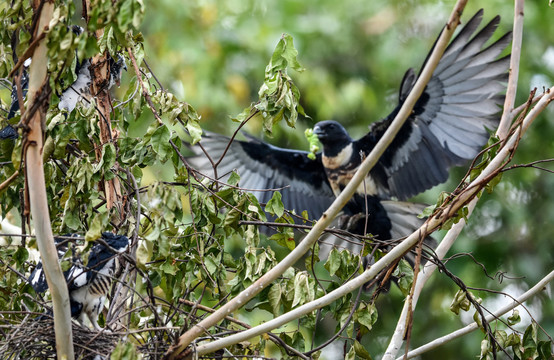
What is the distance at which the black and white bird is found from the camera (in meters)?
3.96

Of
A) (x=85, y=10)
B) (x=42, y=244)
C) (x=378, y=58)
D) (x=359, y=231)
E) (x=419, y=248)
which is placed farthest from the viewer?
(x=378, y=58)

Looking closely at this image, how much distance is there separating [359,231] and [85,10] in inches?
105

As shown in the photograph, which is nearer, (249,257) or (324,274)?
(249,257)

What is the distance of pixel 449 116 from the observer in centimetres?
417

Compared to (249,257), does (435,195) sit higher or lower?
higher

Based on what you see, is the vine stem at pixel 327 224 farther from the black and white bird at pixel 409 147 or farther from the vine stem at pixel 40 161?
the black and white bird at pixel 409 147

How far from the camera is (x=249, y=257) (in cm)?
243

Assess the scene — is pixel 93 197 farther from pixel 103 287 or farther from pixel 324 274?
pixel 324 274


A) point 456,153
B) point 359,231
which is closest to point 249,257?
point 456,153

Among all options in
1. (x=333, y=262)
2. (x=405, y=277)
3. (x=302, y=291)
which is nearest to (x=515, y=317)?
(x=405, y=277)

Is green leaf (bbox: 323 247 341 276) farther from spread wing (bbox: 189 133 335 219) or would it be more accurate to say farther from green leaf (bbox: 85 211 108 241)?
spread wing (bbox: 189 133 335 219)

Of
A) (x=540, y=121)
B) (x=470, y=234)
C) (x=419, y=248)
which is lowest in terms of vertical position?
(x=419, y=248)

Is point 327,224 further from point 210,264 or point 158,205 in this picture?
point 210,264

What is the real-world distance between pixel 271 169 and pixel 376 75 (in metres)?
1.15
